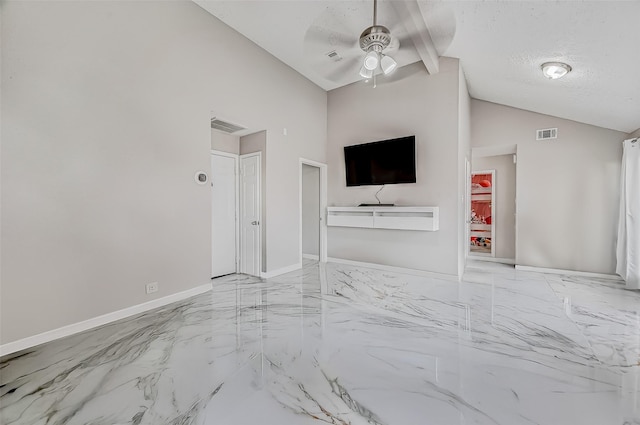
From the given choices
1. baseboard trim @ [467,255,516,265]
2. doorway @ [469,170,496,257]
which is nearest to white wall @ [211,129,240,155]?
doorway @ [469,170,496,257]

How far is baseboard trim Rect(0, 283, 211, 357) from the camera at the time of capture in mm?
2033

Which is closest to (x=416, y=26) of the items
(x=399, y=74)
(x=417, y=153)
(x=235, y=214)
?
(x=399, y=74)

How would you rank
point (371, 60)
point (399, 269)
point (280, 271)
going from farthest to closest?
1. point (399, 269)
2. point (280, 271)
3. point (371, 60)

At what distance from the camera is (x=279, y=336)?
7.38 ft

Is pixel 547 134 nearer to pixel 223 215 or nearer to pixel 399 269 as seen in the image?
pixel 399 269

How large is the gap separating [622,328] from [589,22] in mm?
2619

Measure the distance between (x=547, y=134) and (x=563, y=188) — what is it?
923mm

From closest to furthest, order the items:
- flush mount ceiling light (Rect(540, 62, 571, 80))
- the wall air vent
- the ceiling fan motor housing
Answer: the ceiling fan motor housing, flush mount ceiling light (Rect(540, 62, 571, 80)), the wall air vent

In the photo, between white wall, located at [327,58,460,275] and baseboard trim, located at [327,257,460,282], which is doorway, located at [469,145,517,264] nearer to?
white wall, located at [327,58,460,275]

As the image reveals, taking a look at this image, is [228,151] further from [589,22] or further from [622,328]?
[622,328]

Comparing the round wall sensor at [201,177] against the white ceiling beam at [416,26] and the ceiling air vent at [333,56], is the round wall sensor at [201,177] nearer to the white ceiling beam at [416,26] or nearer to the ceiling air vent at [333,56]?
the ceiling air vent at [333,56]

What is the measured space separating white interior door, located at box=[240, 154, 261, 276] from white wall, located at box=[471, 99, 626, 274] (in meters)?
4.23

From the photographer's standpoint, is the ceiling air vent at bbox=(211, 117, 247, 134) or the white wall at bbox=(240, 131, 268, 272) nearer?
the ceiling air vent at bbox=(211, 117, 247, 134)

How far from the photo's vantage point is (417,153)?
167 inches
